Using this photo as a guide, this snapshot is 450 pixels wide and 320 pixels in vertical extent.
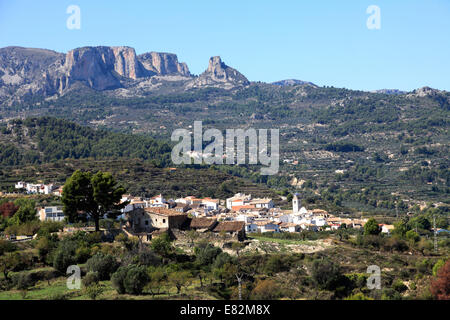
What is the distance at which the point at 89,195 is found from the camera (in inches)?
1213

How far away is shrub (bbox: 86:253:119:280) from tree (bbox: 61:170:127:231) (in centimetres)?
547

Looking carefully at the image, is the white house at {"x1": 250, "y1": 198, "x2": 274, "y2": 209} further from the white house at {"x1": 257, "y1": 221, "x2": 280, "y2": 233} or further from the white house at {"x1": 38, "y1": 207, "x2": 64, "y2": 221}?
the white house at {"x1": 38, "y1": 207, "x2": 64, "y2": 221}

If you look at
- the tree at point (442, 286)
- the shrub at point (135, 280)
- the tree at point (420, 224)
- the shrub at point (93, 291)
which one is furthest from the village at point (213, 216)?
the tree at point (442, 286)

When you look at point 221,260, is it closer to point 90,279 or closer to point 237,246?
point 237,246

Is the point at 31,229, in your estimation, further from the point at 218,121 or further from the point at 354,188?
the point at 218,121

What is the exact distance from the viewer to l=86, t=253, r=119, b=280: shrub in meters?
24.8

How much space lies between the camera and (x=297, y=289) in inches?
1033

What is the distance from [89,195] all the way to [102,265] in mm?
6699

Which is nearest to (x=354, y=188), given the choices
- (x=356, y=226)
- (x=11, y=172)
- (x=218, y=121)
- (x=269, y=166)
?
(x=269, y=166)

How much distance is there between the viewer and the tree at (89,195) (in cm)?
3041

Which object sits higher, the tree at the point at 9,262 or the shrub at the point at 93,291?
the tree at the point at 9,262

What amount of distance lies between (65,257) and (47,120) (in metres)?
76.6

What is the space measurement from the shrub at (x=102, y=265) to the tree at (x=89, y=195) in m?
5.47

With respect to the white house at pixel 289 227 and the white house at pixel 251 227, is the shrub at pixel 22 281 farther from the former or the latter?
the white house at pixel 289 227
